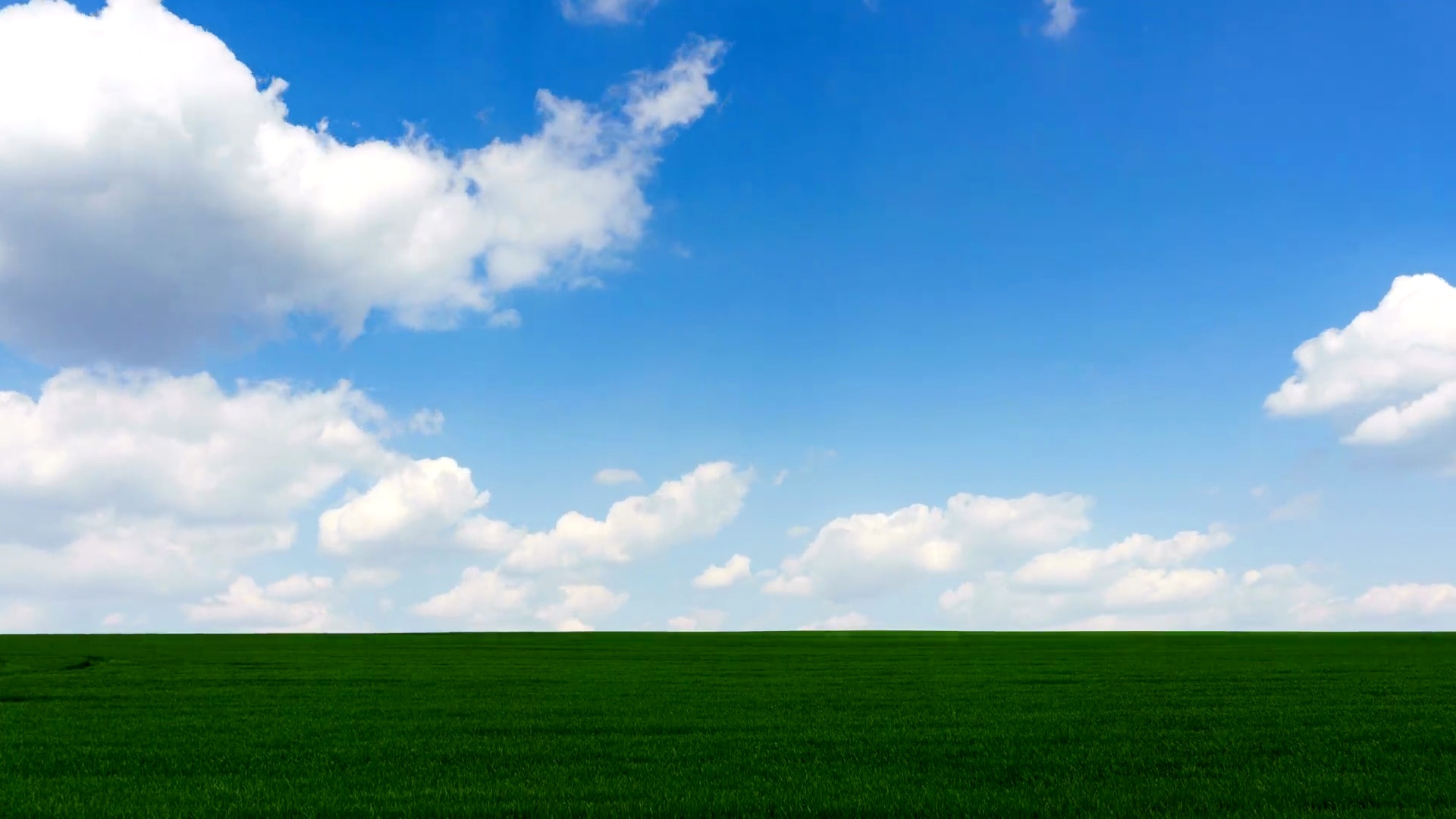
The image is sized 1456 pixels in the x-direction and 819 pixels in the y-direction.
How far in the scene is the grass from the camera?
13305mm

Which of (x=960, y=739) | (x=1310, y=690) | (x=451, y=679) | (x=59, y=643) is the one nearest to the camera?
(x=960, y=739)

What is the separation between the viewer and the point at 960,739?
1867 centimetres

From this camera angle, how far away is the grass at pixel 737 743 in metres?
13.3

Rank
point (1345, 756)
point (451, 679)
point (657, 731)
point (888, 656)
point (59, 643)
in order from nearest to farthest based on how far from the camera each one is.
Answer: point (1345, 756), point (657, 731), point (451, 679), point (888, 656), point (59, 643)

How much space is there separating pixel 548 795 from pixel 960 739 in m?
8.37

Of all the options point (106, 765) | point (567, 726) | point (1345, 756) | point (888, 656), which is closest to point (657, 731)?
point (567, 726)

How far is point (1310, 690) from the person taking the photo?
2947 cm

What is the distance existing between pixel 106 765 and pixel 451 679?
19.6 m

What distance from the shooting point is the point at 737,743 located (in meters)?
18.5

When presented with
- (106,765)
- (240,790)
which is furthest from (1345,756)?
(106,765)

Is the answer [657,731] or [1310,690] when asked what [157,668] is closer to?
[657,731]

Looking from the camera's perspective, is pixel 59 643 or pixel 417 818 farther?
pixel 59 643

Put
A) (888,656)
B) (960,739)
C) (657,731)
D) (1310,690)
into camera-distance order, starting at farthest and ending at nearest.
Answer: (888,656)
(1310,690)
(657,731)
(960,739)

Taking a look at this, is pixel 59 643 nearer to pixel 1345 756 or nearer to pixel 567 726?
pixel 567 726
